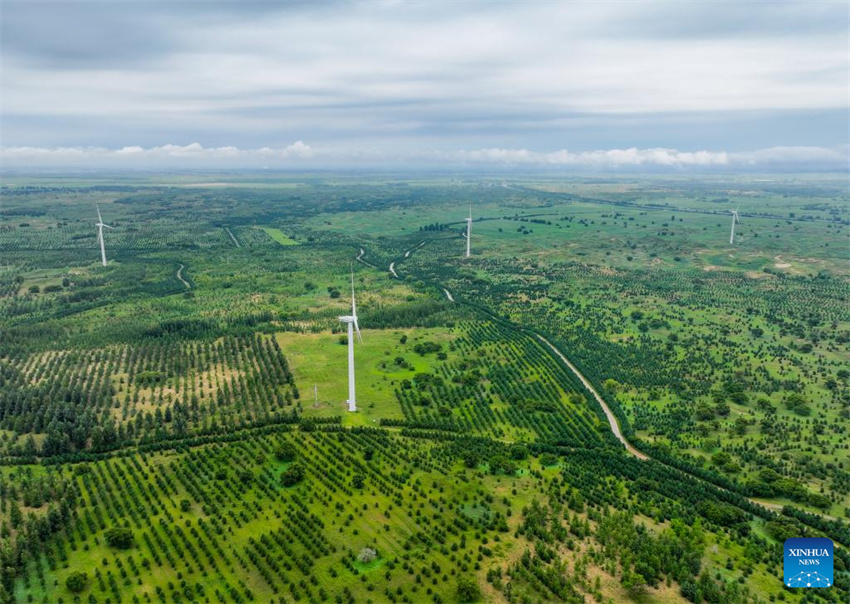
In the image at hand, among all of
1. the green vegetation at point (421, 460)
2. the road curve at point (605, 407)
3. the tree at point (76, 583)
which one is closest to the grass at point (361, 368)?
the green vegetation at point (421, 460)

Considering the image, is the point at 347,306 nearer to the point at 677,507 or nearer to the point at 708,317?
the point at 708,317

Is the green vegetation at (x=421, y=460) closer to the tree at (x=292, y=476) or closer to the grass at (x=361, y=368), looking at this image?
the tree at (x=292, y=476)

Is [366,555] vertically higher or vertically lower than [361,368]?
lower

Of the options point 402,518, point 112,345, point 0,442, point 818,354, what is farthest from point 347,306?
point 818,354

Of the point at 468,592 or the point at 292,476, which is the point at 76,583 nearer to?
the point at 292,476

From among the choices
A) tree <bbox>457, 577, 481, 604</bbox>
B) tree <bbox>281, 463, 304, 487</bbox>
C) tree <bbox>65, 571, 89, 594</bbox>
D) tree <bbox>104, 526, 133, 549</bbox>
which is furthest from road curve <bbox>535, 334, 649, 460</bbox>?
tree <bbox>65, 571, 89, 594</bbox>

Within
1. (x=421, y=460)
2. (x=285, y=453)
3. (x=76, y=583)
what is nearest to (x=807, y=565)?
(x=421, y=460)

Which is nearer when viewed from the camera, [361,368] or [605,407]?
[605,407]
